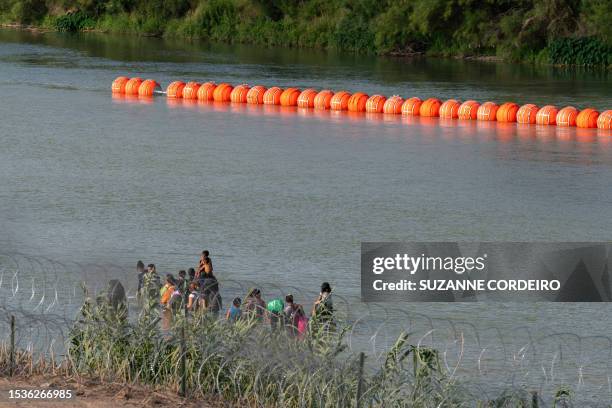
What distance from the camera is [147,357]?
16.7m

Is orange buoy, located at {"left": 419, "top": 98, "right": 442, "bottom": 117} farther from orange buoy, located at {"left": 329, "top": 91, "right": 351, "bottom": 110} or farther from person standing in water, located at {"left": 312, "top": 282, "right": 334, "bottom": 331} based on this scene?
person standing in water, located at {"left": 312, "top": 282, "right": 334, "bottom": 331}

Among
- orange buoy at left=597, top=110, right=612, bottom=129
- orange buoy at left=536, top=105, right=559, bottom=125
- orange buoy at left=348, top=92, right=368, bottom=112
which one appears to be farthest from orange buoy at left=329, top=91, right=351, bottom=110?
orange buoy at left=597, top=110, right=612, bottom=129

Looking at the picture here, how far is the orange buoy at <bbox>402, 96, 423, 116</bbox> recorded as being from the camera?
195 feet

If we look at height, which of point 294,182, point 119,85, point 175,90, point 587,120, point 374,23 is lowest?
Result: point 294,182

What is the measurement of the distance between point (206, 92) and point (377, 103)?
10.2 metres

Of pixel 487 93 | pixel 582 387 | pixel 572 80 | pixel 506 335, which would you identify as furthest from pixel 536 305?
pixel 572 80

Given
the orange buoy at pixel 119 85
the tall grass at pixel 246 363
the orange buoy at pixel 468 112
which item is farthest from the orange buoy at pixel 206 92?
the tall grass at pixel 246 363

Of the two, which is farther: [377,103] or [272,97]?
[272,97]

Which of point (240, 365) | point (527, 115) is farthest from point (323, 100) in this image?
point (240, 365)

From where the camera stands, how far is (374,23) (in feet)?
299

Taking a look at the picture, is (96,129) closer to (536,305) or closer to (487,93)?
(487,93)

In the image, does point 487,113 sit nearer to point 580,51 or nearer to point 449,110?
point 449,110

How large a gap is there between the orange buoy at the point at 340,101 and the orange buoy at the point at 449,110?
504 centimetres

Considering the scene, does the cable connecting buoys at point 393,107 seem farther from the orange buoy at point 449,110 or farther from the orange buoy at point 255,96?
the orange buoy at point 255,96
